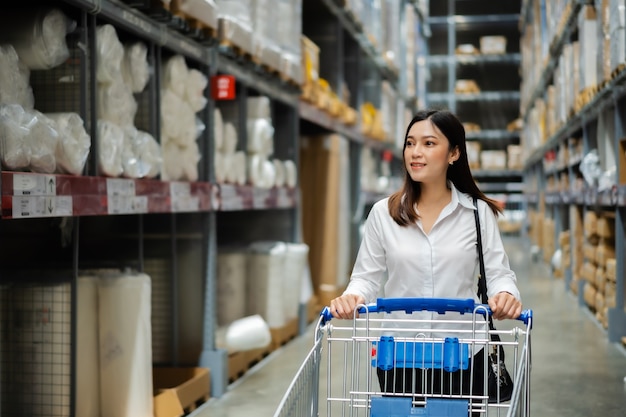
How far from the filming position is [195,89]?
4.63 m

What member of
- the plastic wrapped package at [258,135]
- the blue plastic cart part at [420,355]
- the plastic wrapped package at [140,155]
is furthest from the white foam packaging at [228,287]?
the blue plastic cart part at [420,355]

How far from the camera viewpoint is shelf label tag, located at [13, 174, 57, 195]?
271 centimetres

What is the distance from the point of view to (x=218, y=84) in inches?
191

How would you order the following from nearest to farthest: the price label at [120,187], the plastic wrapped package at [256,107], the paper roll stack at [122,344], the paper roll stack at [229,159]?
→ the price label at [120,187] → the paper roll stack at [122,344] → the paper roll stack at [229,159] → the plastic wrapped package at [256,107]

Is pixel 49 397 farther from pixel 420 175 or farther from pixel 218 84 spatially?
pixel 218 84

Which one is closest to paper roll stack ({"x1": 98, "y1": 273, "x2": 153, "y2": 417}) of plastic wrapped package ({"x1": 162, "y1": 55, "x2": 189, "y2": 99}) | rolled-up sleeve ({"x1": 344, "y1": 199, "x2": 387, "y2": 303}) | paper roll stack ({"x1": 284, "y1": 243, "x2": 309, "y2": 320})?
plastic wrapped package ({"x1": 162, "y1": 55, "x2": 189, "y2": 99})

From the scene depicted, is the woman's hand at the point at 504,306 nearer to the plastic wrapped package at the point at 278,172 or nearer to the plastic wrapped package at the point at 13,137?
the plastic wrapped package at the point at 13,137

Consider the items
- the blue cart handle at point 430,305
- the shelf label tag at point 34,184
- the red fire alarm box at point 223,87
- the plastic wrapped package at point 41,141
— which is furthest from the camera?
the red fire alarm box at point 223,87

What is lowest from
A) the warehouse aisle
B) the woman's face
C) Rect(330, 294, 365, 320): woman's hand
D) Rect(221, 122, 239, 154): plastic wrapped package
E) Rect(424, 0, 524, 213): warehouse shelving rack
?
the warehouse aisle

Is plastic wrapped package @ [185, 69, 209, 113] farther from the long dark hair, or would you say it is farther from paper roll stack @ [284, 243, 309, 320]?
the long dark hair

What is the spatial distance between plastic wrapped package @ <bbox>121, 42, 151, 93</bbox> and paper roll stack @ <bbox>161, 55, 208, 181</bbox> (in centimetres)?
30

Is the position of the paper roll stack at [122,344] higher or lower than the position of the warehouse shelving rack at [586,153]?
lower

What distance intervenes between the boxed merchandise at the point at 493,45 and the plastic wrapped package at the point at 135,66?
18127 mm

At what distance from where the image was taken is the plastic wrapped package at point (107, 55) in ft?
11.7
